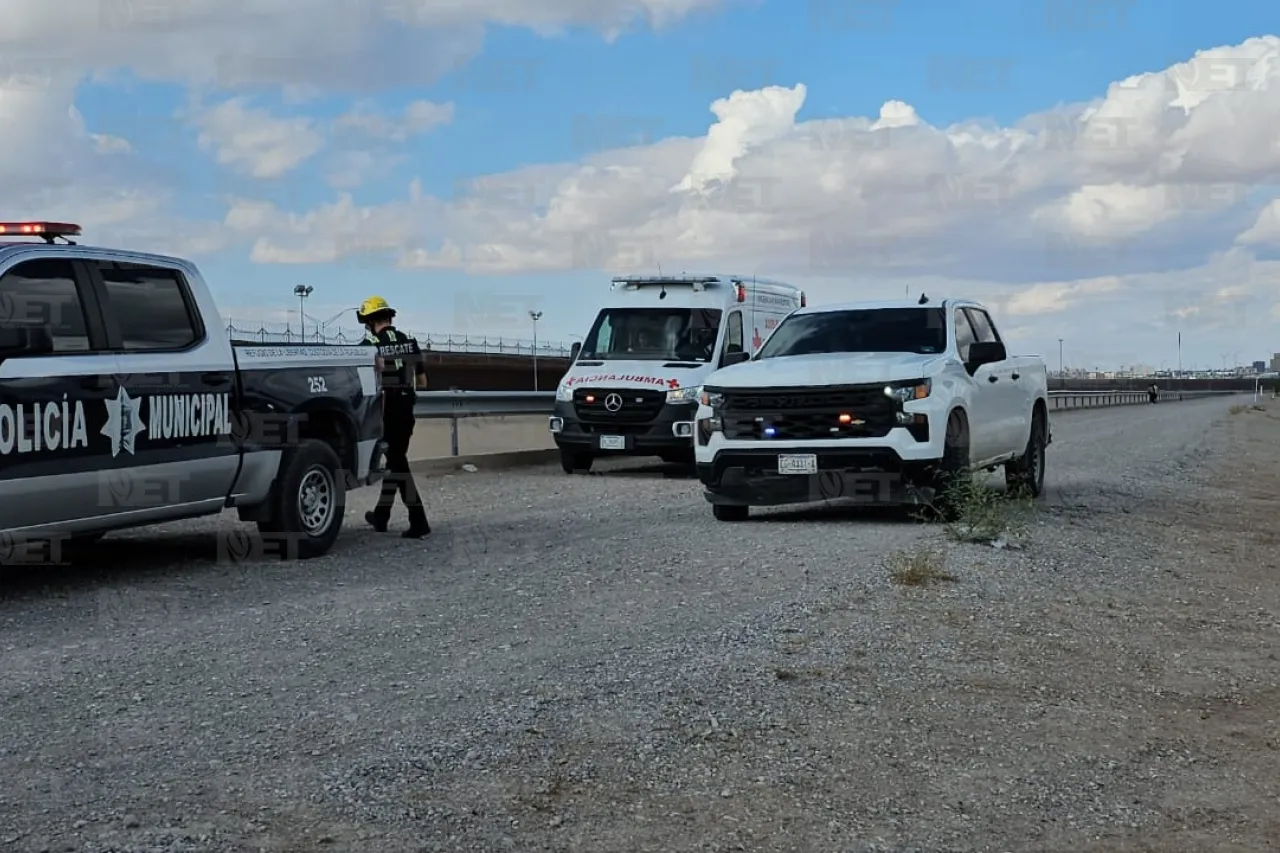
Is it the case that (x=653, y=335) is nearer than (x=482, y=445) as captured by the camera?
Yes

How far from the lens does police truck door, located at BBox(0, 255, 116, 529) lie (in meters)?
7.61

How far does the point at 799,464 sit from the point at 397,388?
3.31 metres

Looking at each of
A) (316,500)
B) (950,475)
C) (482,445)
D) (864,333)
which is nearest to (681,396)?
(864,333)

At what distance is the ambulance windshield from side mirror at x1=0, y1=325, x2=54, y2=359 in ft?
35.9

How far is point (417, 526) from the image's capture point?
1123 cm

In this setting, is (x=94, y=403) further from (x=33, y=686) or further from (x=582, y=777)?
(x=582, y=777)

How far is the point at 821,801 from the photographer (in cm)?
459

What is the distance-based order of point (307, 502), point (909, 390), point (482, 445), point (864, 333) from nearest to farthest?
point (307, 502) < point (909, 390) < point (864, 333) < point (482, 445)

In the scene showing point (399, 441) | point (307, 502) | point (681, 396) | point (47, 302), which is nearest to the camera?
point (47, 302)

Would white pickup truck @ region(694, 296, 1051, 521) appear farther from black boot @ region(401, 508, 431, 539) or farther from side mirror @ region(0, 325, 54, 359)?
side mirror @ region(0, 325, 54, 359)

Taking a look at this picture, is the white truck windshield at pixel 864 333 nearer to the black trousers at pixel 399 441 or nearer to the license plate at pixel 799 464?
the license plate at pixel 799 464

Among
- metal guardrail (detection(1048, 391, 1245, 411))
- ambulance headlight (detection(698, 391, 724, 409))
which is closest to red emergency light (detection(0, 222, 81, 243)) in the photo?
ambulance headlight (detection(698, 391, 724, 409))

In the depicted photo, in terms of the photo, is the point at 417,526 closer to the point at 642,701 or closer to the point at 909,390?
the point at 909,390

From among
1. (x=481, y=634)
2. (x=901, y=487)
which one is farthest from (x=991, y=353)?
(x=481, y=634)
